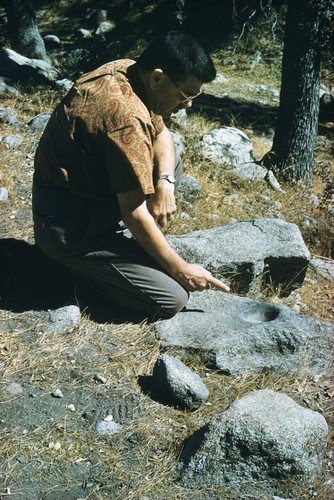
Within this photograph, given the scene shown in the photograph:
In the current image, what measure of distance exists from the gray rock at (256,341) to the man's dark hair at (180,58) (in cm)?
140

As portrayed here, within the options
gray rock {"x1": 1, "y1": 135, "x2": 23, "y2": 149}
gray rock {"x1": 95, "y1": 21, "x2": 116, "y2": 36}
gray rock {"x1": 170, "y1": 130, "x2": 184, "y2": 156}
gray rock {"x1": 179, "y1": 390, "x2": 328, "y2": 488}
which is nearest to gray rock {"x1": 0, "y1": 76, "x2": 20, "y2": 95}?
gray rock {"x1": 1, "y1": 135, "x2": 23, "y2": 149}

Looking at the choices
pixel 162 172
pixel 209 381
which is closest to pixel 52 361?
pixel 209 381

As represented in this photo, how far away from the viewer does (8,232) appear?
4.70 metres

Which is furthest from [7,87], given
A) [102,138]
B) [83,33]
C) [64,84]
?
[83,33]

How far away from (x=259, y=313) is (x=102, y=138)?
1.44 meters

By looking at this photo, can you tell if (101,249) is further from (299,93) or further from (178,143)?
(299,93)

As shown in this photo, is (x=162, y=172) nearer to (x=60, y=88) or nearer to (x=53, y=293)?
(x=53, y=293)

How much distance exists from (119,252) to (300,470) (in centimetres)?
157

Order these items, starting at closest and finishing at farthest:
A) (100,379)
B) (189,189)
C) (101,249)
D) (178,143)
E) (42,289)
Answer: (100,379)
(101,249)
(42,289)
(189,189)
(178,143)

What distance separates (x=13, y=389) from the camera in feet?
10.7

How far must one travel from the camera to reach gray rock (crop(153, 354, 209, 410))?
323 cm

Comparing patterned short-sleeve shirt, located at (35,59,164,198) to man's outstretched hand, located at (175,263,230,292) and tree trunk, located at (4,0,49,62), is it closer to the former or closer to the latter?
Answer: man's outstretched hand, located at (175,263,230,292)

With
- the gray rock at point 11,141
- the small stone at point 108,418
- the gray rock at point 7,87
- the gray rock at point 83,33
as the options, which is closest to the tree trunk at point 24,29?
the gray rock at point 83,33

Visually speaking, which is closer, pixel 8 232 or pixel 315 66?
pixel 8 232
